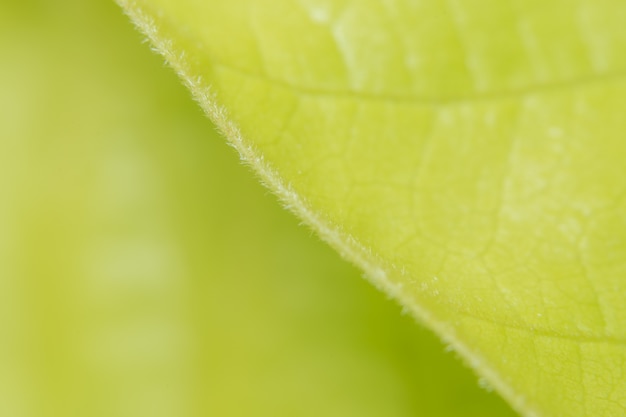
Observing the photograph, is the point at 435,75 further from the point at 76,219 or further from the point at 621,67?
the point at 76,219

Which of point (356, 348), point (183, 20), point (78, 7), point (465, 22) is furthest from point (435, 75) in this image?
point (78, 7)

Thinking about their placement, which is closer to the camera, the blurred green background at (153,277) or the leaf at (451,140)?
the leaf at (451,140)

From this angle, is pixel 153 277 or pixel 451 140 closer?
pixel 451 140

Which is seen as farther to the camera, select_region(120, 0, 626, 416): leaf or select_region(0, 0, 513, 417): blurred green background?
select_region(0, 0, 513, 417): blurred green background
